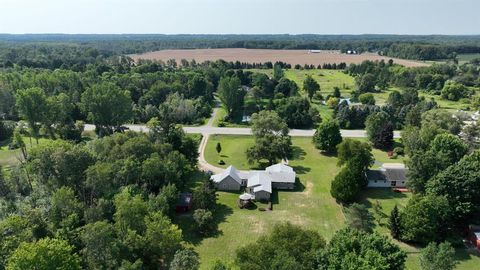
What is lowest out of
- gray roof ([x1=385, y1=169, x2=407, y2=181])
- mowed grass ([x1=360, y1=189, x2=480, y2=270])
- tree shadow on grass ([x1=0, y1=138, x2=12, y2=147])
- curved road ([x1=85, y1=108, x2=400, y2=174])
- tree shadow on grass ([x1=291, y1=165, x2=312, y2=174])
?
mowed grass ([x1=360, y1=189, x2=480, y2=270])

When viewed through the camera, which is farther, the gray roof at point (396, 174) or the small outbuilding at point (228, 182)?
the gray roof at point (396, 174)

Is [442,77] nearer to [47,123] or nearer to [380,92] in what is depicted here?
[380,92]

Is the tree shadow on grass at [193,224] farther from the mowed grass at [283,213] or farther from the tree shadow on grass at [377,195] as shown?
the tree shadow on grass at [377,195]

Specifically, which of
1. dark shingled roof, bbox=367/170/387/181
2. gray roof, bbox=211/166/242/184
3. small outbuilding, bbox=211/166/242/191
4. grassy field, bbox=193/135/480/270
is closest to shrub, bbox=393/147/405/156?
grassy field, bbox=193/135/480/270

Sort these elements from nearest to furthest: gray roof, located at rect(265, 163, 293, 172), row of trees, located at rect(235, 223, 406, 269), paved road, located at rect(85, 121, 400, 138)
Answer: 1. row of trees, located at rect(235, 223, 406, 269)
2. gray roof, located at rect(265, 163, 293, 172)
3. paved road, located at rect(85, 121, 400, 138)

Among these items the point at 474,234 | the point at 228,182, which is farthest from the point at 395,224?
the point at 228,182

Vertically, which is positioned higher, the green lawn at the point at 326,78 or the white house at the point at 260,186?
the green lawn at the point at 326,78

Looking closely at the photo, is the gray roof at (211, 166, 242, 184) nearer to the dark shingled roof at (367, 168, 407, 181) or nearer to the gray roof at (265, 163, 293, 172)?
the gray roof at (265, 163, 293, 172)

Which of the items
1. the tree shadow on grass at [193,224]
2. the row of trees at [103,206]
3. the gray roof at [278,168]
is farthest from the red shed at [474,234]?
the row of trees at [103,206]
